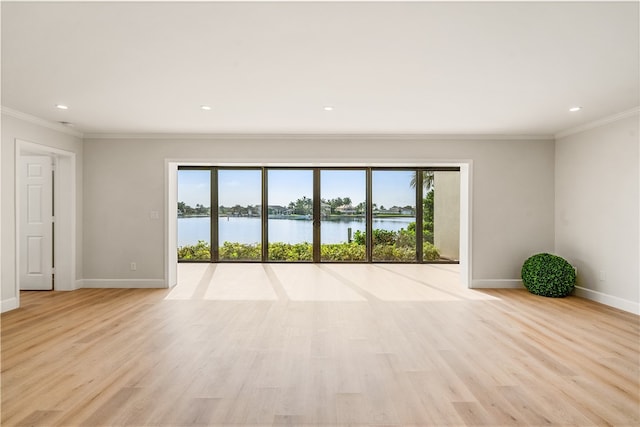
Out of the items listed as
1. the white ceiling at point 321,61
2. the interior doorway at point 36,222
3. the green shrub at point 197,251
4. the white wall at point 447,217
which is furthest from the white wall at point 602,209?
the interior doorway at point 36,222

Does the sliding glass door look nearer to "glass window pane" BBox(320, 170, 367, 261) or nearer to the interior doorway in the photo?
"glass window pane" BBox(320, 170, 367, 261)

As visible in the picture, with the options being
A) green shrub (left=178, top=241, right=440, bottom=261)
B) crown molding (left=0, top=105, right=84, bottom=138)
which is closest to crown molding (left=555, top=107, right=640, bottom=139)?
green shrub (left=178, top=241, right=440, bottom=261)

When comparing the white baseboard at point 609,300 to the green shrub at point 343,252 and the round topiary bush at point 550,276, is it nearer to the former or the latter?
the round topiary bush at point 550,276

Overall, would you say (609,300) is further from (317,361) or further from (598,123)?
(317,361)

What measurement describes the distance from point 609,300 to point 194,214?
26.6ft

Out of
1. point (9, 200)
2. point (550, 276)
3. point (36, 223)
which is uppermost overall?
point (9, 200)

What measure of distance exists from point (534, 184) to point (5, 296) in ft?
25.9

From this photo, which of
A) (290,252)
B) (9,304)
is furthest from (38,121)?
(290,252)

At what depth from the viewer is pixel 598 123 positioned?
5074 millimetres

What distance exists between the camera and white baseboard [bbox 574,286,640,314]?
4.62m

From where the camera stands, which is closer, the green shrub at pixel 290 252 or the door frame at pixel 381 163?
the door frame at pixel 381 163

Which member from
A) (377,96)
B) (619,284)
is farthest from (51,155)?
(619,284)

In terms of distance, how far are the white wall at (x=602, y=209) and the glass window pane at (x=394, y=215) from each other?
329cm

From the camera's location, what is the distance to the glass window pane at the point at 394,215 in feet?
28.7
